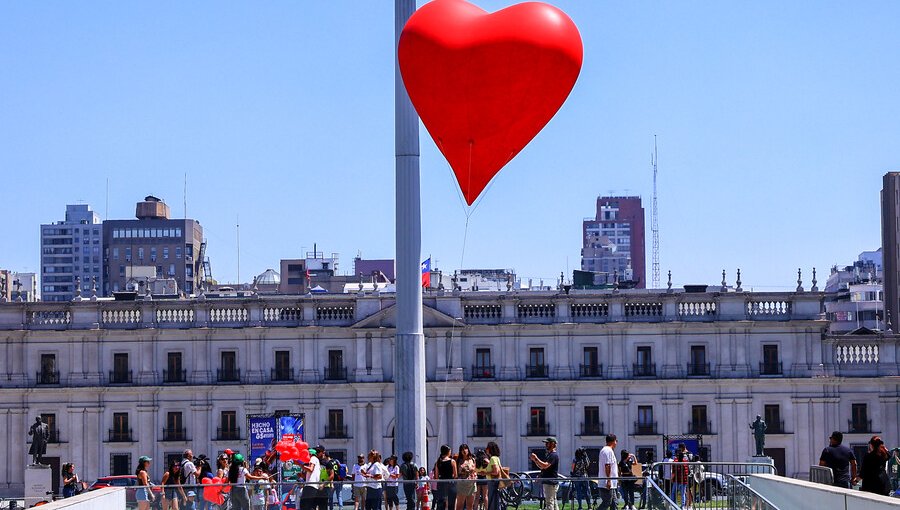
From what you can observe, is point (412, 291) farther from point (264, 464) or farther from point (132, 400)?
point (132, 400)

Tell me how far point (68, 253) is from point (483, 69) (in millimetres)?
159807

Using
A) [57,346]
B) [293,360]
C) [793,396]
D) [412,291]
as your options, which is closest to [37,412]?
[57,346]

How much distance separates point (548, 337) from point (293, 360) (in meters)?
10.7

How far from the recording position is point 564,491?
22922 mm

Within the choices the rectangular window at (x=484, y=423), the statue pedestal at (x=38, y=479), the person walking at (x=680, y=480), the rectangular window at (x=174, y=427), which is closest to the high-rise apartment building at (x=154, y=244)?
the rectangular window at (x=174, y=427)

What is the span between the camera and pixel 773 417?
7019 centimetres

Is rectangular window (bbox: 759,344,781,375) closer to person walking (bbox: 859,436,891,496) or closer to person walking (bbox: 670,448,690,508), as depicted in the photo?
person walking (bbox: 670,448,690,508)

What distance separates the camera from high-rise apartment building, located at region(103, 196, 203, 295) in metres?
137

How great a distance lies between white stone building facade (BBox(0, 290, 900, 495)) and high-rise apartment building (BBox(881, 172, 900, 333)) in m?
31.9

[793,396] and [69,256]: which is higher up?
[69,256]

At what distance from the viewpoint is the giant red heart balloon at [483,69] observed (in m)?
22.0

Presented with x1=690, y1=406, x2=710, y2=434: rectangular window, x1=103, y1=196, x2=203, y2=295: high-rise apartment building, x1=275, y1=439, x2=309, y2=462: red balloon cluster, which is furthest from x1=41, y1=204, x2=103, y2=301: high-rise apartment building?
x1=275, y1=439, x2=309, y2=462: red balloon cluster

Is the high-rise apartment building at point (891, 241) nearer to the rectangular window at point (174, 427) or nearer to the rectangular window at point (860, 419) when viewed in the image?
the rectangular window at point (860, 419)

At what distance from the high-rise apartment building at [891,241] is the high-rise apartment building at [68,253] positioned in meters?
90.1
